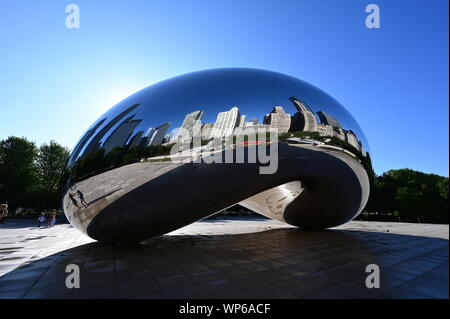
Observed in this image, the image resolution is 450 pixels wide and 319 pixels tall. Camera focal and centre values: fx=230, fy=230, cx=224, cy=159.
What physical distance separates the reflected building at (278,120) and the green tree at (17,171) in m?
45.4

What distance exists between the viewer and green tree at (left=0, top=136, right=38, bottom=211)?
3616 cm

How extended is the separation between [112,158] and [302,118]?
492cm

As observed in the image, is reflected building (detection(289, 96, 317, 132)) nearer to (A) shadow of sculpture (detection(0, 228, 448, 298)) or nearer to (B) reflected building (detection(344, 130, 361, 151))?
(B) reflected building (detection(344, 130, 361, 151))

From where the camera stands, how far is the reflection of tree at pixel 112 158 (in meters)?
5.39

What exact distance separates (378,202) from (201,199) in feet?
155

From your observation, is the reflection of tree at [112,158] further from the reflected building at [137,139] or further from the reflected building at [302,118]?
the reflected building at [302,118]

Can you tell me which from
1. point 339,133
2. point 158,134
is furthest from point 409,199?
point 158,134

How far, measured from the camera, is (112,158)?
560 centimetres

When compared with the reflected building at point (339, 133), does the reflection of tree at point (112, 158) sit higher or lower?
lower

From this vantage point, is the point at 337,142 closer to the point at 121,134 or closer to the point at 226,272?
the point at 226,272

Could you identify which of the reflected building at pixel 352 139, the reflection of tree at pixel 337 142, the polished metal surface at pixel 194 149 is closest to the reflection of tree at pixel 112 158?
the polished metal surface at pixel 194 149

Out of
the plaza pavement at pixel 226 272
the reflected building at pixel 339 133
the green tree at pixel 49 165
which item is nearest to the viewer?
the plaza pavement at pixel 226 272

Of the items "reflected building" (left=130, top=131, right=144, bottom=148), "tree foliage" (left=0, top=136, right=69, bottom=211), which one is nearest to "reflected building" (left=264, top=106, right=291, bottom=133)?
"reflected building" (left=130, top=131, right=144, bottom=148)

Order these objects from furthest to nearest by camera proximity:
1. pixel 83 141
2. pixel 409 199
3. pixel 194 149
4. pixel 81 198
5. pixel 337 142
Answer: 1. pixel 409 199
2. pixel 337 142
3. pixel 83 141
4. pixel 81 198
5. pixel 194 149
